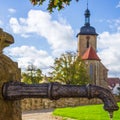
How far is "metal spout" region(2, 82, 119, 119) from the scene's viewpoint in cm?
247

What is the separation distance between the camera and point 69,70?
2352 inches

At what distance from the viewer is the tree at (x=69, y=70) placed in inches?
2335

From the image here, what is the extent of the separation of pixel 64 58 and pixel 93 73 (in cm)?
2216

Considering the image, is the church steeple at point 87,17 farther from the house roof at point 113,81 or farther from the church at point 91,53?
the house roof at point 113,81

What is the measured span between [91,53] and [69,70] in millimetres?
23703

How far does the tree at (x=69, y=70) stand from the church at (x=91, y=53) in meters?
19.0

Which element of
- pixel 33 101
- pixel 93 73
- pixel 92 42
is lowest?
pixel 33 101

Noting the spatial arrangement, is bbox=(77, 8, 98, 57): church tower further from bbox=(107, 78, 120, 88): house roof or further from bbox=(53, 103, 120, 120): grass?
bbox=(53, 103, 120, 120): grass

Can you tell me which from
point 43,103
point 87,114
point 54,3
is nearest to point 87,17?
point 43,103

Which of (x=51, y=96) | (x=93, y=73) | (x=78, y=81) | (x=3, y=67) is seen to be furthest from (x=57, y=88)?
(x=93, y=73)

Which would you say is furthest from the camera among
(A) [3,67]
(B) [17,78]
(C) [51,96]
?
(B) [17,78]

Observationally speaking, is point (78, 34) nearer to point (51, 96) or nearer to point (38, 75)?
point (38, 75)

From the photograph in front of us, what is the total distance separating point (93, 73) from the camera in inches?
3172

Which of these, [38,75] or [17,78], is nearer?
[17,78]
